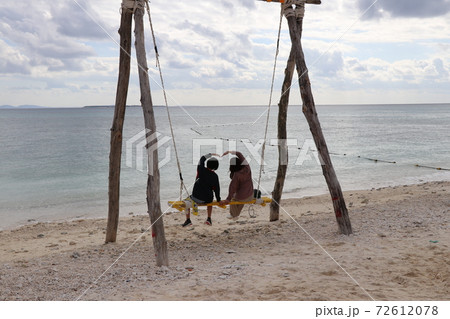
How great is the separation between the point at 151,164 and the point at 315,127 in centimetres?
247

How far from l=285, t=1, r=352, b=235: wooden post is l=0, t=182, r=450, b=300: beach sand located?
305 mm

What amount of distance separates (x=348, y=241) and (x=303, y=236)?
2.54 ft

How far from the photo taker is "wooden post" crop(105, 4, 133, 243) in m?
5.66

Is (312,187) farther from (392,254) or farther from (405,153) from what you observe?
(405,153)

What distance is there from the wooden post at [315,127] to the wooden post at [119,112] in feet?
7.66

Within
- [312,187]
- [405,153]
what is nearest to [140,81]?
[312,187]

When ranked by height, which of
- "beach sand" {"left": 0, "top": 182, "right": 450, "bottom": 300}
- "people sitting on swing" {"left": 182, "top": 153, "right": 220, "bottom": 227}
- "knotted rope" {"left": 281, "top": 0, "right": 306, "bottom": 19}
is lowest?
"beach sand" {"left": 0, "top": 182, "right": 450, "bottom": 300}

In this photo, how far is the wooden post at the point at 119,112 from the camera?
223 inches

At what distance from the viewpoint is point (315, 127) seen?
19.2 ft

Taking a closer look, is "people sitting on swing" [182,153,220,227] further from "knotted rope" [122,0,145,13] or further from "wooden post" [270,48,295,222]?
"knotted rope" [122,0,145,13]

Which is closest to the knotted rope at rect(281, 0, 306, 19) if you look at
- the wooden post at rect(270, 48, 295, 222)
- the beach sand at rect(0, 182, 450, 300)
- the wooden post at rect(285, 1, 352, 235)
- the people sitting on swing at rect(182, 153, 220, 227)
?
the wooden post at rect(285, 1, 352, 235)

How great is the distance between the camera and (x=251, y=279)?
13.4ft

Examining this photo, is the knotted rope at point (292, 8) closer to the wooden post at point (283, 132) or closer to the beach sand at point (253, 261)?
the wooden post at point (283, 132)
